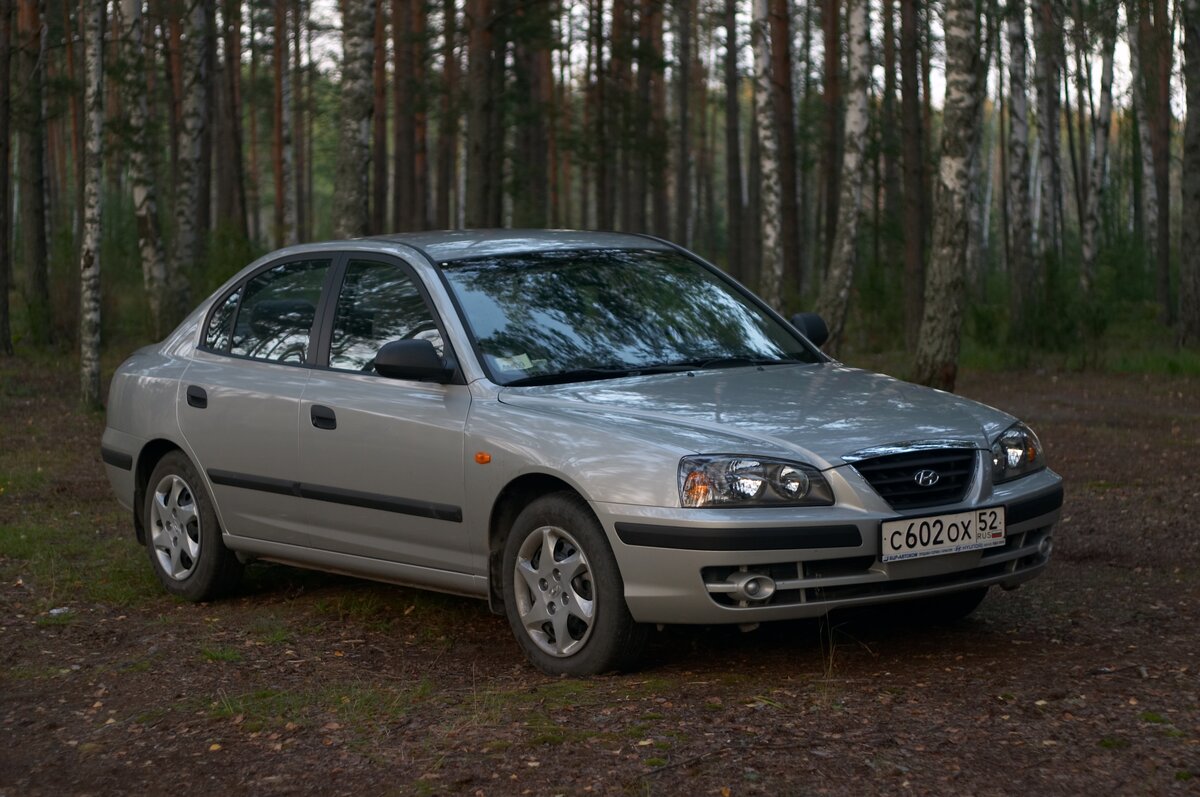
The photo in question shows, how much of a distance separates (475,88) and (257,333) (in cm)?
1334

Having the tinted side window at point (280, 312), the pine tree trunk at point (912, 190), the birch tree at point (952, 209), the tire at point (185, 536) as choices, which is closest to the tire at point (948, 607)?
the tinted side window at point (280, 312)

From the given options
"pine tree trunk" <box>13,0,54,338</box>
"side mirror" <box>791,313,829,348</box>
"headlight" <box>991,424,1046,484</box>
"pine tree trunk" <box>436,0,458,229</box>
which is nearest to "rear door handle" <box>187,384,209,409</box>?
"side mirror" <box>791,313,829,348</box>

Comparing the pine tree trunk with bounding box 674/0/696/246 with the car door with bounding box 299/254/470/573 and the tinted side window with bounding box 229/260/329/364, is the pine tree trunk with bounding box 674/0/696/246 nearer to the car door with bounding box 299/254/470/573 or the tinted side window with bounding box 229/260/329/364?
the tinted side window with bounding box 229/260/329/364

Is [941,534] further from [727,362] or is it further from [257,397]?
[257,397]

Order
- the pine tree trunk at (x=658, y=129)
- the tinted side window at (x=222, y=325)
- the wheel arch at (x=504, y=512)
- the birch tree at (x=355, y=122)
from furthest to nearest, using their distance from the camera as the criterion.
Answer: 1. the pine tree trunk at (x=658, y=129)
2. the birch tree at (x=355, y=122)
3. the tinted side window at (x=222, y=325)
4. the wheel arch at (x=504, y=512)

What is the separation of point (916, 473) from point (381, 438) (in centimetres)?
217

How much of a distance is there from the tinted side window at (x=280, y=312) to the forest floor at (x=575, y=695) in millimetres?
1226

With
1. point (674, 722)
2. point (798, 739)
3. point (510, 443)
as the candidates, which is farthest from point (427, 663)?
point (798, 739)

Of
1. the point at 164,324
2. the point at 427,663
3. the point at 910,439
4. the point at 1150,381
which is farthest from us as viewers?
the point at 164,324

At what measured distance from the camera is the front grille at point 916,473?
517 cm

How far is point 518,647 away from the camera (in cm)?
610

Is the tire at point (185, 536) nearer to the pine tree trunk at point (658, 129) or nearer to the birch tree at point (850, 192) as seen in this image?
the birch tree at point (850, 192)

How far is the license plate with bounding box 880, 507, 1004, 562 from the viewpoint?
201 inches

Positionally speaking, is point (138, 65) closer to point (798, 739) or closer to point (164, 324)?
point (164, 324)
